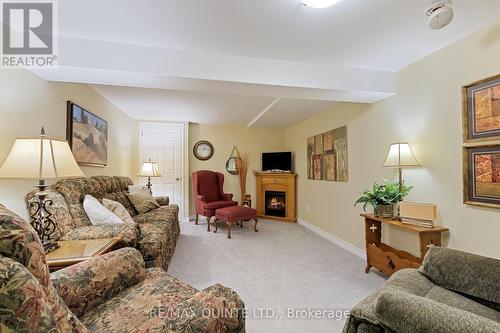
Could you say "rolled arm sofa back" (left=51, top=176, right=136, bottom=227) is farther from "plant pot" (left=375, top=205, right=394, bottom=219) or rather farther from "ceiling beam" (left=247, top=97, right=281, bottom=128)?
"plant pot" (left=375, top=205, right=394, bottom=219)

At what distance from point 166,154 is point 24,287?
4.78m

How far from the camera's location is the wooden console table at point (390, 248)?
205cm

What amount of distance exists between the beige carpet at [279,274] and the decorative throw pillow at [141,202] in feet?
2.30

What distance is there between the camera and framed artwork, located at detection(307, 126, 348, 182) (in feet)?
11.9

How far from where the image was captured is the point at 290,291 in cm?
223

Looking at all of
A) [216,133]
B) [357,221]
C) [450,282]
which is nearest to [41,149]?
[450,282]

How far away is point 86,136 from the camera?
9.68 feet

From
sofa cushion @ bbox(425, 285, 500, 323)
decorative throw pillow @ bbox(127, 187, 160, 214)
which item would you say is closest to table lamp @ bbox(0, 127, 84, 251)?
decorative throw pillow @ bbox(127, 187, 160, 214)

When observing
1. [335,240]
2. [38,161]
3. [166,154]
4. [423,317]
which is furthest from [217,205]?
[423,317]

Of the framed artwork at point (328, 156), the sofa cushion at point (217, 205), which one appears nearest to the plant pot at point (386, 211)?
the framed artwork at point (328, 156)

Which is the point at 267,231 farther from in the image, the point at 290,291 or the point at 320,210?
the point at 290,291

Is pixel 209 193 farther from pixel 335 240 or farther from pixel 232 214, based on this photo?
pixel 335 240

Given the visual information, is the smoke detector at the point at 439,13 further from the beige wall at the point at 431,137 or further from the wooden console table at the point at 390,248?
the wooden console table at the point at 390,248

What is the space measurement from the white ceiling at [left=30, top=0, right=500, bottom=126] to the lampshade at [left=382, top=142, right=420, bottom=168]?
26.3 inches
